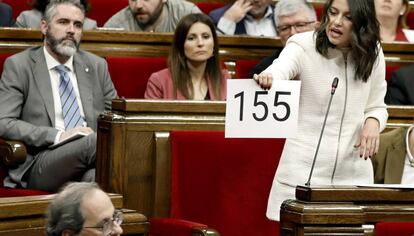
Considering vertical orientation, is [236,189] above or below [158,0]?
below

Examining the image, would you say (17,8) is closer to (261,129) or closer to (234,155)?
(234,155)

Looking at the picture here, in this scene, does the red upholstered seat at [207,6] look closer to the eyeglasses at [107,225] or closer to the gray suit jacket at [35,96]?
the gray suit jacket at [35,96]

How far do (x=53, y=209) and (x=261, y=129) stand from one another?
61 cm

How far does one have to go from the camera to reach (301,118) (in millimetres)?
2027

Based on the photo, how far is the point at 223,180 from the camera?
233 cm

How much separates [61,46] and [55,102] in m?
0.15

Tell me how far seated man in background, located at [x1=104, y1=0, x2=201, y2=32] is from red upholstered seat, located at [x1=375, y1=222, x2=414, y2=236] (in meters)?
1.54

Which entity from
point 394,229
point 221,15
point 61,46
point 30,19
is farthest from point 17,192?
point 221,15

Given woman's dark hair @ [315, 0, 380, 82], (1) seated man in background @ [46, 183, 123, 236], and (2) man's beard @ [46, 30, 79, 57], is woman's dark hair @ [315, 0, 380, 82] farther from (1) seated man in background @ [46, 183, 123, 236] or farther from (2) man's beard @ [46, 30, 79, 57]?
(2) man's beard @ [46, 30, 79, 57]

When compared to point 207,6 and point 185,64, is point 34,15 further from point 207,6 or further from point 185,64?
point 207,6

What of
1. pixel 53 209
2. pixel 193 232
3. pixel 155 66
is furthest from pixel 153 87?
pixel 53 209

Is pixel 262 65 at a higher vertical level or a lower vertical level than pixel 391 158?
higher

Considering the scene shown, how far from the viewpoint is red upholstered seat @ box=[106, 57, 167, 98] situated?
2.87 m

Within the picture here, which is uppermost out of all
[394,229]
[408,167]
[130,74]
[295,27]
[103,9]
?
[103,9]
